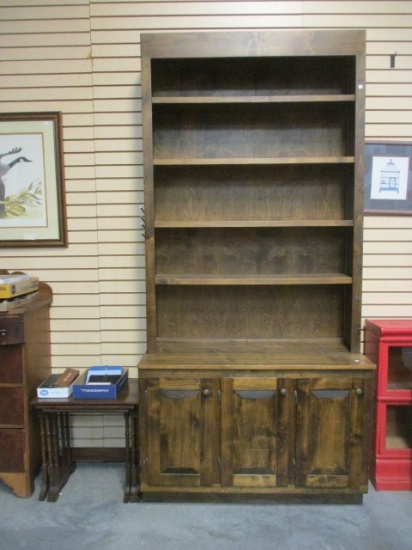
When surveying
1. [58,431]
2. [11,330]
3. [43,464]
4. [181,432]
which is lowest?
[43,464]

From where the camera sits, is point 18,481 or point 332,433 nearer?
point 332,433

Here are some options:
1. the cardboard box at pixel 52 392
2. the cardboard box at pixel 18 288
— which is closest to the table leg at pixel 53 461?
the cardboard box at pixel 52 392

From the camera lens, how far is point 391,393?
2562mm

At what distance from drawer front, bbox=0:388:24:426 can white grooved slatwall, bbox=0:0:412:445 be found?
1.52ft

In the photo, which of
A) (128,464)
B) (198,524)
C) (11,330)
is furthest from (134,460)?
(11,330)

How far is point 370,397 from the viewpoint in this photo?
91.2 inches

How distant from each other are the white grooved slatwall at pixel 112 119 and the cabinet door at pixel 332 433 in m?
0.72

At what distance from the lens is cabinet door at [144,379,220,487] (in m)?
2.35

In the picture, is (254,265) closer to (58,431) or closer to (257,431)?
(257,431)

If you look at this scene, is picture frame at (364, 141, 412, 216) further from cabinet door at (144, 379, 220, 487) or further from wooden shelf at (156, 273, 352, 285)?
cabinet door at (144, 379, 220, 487)

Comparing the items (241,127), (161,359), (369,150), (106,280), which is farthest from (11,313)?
(369,150)

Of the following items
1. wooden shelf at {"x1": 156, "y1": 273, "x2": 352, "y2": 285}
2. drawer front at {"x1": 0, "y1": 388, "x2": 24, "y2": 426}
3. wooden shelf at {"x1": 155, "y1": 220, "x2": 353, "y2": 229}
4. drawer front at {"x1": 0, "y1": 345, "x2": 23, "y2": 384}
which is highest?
wooden shelf at {"x1": 155, "y1": 220, "x2": 353, "y2": 229}

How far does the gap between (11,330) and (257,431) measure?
154 cm

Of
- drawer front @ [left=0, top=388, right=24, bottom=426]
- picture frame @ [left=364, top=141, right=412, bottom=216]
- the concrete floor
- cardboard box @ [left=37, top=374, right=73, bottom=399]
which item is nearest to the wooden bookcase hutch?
the concrete floor
